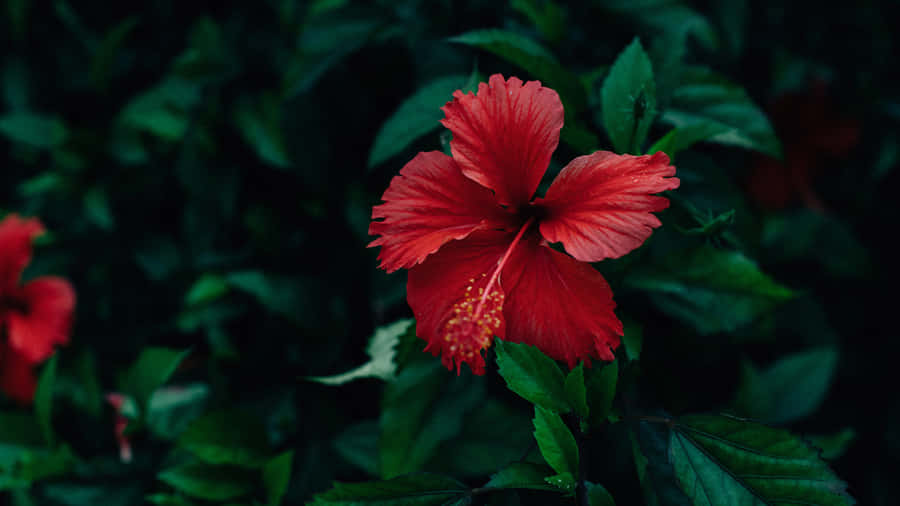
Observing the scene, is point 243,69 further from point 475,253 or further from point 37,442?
point 475,253

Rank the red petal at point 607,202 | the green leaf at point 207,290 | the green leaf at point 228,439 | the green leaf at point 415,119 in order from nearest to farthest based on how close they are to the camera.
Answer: the red petal at point 607,202 → the green leaf at point 415,119 → the green leaf at point 228,439 → the green leaf at point 207,290

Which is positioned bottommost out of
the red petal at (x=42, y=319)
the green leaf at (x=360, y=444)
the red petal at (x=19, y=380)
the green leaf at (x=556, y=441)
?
the green leaf at (x=360, y=444)

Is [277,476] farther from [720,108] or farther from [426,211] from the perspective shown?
[720,108]

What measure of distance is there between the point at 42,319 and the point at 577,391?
4.46ft

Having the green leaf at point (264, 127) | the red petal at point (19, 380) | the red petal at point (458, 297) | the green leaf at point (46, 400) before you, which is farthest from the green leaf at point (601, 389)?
Result: the red petal at point (19, 380)

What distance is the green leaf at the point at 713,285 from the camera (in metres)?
0.88

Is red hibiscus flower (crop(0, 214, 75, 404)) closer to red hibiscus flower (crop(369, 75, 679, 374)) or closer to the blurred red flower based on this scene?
red hibiscus flower (crop(369, 75, 679, 374))

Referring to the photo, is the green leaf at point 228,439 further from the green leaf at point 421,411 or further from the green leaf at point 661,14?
the green leaf at point 661,14

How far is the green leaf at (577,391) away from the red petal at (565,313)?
12 millimetres

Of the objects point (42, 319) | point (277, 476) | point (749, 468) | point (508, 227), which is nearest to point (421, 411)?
point (277, 476)

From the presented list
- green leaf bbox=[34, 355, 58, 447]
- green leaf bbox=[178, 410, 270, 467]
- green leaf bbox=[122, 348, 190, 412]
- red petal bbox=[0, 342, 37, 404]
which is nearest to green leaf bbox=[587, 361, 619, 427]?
green leaf bbox=[178, 410, 270, 467]

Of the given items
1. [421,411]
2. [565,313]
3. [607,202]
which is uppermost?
[607,202]

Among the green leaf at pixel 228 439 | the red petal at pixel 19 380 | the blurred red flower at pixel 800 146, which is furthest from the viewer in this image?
the blurred red flower at pixel 800 146

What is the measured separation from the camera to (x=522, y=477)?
737 mm
